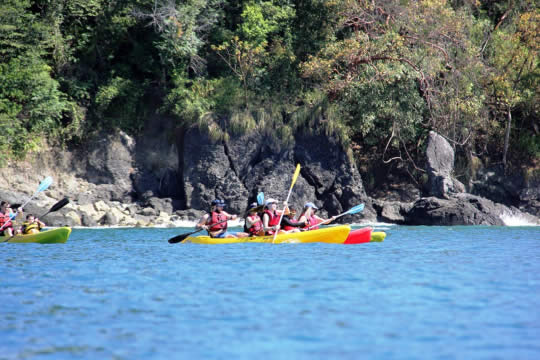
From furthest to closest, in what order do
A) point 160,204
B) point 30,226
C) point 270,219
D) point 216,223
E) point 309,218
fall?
point 160,204 < point 309,218 < point 30,226 < point 216,223 < point 270,219

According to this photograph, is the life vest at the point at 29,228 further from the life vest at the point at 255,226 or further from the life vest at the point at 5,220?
the life vest at the point at 255,226

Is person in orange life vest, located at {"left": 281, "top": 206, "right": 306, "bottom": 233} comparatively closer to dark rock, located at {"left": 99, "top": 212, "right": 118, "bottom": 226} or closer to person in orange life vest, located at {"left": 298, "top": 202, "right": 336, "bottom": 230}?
person in orange life vest, located at {"left": 298, "top": 202, "right": 336, "bottom": 230}

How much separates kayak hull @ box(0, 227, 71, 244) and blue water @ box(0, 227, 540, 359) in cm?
251

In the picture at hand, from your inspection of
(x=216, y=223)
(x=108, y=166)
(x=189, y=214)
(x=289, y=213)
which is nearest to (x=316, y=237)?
(x=289, y=213)

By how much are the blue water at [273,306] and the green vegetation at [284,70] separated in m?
11.7

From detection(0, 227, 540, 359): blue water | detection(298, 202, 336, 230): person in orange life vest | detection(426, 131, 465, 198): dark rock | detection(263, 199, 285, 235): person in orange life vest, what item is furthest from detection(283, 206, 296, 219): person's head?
detection(426, 131, 465, 198): dark rock

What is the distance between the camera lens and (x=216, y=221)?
1283 cm

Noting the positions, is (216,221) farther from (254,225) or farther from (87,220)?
(87,220)

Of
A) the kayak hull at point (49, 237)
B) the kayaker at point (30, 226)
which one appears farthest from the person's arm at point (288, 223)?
the kayaker at point (30, 226)

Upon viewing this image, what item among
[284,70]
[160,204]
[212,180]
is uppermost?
[284,70]

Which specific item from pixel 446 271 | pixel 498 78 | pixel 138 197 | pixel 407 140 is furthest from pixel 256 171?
pixel 446 271

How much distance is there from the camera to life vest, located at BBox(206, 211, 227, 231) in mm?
12789

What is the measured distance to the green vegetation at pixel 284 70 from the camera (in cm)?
2041

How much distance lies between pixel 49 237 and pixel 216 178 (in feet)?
29.5
